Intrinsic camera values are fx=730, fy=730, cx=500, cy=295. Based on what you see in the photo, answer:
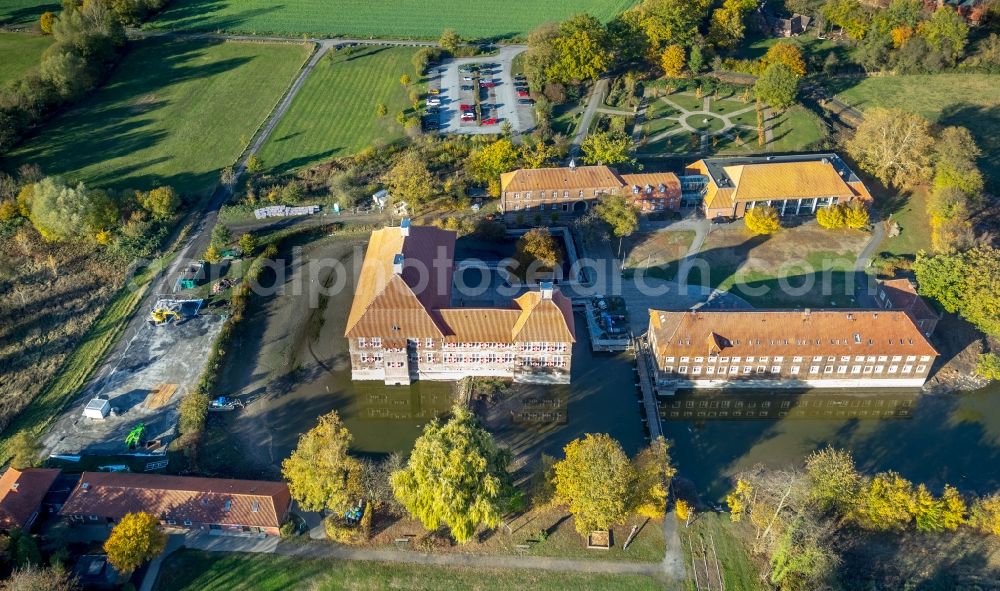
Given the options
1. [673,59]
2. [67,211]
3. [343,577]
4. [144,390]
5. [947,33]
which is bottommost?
[343,577]

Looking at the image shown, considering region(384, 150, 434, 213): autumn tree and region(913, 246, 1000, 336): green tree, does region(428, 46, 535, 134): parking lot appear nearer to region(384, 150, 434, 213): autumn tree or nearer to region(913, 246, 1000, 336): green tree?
region(384, 150, 434, 213): autumn tree

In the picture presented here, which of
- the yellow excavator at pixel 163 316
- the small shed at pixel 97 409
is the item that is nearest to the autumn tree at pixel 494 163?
the yellow excavator at pixel 163 316

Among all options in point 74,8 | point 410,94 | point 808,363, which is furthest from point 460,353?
point 74,8

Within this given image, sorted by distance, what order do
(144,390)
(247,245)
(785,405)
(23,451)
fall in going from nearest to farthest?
1. (23,451)
2. (144,390)
3. (785,405)
4. (247,245)

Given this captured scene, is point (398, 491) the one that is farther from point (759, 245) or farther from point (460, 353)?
point (759, 245)

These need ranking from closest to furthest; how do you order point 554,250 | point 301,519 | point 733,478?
point 301,519 → point 733,478 → point 554,250

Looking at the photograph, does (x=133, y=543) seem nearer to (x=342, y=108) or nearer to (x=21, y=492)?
(x=21, y=492)

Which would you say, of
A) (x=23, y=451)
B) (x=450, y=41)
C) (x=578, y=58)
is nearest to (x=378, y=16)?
(x=450, y=41)
